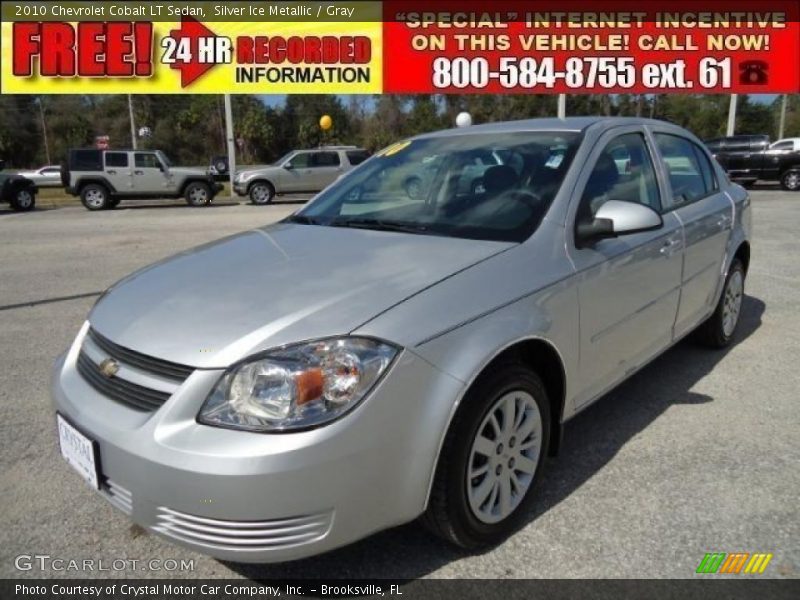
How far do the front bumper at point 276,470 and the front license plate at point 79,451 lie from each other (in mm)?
56

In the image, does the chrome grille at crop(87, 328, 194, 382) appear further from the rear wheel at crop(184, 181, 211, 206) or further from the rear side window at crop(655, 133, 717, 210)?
the rear wheel at crop(184, 181, 211, 206)

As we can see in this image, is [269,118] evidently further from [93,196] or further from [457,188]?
[457,188]

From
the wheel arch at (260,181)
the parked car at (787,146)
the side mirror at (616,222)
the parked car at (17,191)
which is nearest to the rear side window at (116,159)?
the parked car at (17,191)

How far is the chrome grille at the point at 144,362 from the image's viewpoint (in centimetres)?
198

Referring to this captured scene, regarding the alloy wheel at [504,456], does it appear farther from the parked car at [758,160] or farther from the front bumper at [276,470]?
the parked car at [758,160]

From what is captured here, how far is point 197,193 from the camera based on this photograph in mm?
19672

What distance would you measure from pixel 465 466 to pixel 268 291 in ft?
2.97

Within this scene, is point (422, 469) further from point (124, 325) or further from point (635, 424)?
point (635, 424)

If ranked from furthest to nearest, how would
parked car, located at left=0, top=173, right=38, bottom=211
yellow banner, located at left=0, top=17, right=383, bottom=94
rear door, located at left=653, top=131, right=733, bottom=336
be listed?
yellow banner, located at left=0, top=17, right=383, bottom=94, parked car, located at left=0, top=173, right=38, bottom=211, rear door, located at left=653, top=131, right=733, bottom=336

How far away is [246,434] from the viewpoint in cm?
186

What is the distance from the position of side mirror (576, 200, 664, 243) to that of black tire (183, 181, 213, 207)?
18376 mm

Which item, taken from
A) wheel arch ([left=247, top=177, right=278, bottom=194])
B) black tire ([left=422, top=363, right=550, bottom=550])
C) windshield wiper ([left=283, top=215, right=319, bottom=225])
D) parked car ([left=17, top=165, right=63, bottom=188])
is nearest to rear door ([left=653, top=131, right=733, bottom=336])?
black tire ([left=422, top=363, right=550, bottom=550])

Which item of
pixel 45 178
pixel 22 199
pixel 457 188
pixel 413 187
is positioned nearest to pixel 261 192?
pixel 22 199

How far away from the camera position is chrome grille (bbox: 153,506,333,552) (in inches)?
74.2
